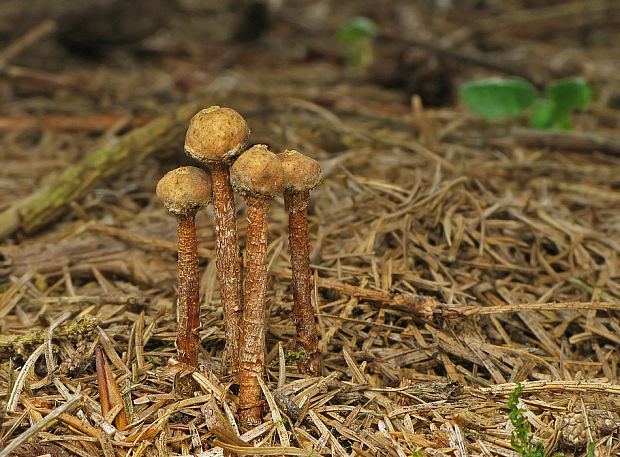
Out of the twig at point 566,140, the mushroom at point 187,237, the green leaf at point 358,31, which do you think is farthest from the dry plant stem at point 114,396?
the green leaf at point 358,31

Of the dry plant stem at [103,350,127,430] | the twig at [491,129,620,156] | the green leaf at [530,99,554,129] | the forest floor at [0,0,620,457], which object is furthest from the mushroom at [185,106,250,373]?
the green leaf at [530,99,554,129]

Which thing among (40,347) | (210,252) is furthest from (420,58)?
(40,347)

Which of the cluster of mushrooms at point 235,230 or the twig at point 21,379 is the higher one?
the cluster of mushrooms at point 235,230

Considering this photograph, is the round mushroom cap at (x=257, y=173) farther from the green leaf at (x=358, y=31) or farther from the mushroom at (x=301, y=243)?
the green leaf at (x=358, y=31)

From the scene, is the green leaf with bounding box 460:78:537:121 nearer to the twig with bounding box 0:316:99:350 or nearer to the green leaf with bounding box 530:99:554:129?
the green leaf with bounding box 530:99:554:129

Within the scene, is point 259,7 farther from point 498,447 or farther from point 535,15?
point 498,447

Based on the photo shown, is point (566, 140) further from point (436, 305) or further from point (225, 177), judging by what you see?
point (225, 177)

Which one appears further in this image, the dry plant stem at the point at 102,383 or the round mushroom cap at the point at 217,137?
the dry plant stem at the point at 102,383
